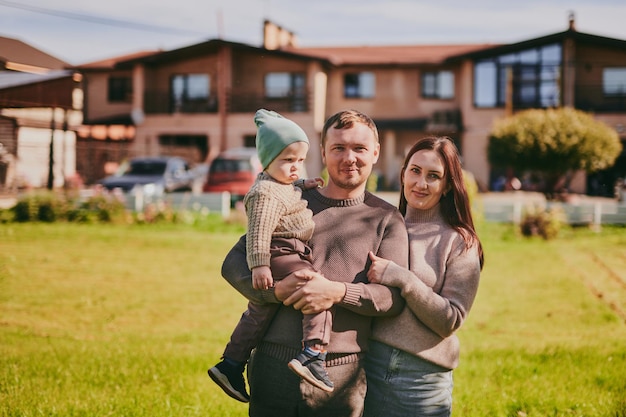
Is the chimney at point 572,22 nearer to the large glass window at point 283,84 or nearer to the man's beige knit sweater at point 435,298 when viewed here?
the large glass window at point 283,84

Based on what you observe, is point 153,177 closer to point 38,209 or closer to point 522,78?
point 38,209

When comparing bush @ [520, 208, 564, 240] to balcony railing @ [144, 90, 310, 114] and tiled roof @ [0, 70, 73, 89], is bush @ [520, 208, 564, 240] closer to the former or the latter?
tiled roof @ [0, 70, 73, 89]

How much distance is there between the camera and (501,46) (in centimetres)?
3328

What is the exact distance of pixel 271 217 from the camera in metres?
3.09

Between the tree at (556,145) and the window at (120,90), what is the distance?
22898 mm

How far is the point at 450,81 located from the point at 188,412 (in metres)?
32.5

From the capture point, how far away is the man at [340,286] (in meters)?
3.18

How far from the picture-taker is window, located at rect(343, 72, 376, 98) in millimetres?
36062

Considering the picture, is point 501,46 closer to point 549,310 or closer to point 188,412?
point 549,310

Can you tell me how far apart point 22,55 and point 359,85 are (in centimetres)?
2921

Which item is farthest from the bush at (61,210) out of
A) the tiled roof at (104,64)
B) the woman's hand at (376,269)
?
the tiled roof at (104,64)

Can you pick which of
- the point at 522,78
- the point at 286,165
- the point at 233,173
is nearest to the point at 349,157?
the point at 286,165

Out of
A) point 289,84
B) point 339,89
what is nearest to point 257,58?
point 289,84

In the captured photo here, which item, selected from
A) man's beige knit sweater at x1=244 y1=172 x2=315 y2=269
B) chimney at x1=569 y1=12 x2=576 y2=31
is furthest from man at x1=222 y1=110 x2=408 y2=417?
chimney at x1=569 y1=12 x2=576 y2=31
